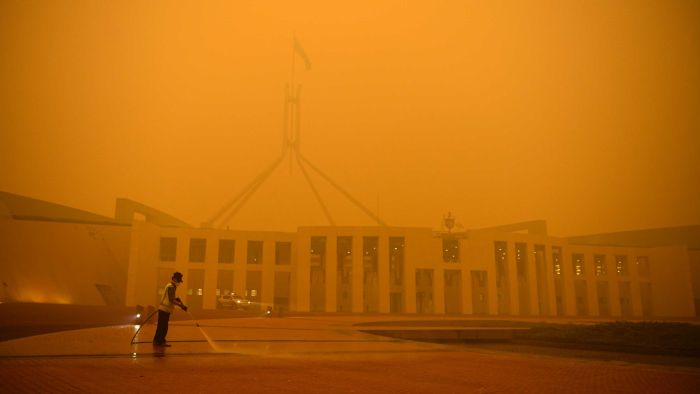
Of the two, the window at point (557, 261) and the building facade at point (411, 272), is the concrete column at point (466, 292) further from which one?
the window at point (557, 261)

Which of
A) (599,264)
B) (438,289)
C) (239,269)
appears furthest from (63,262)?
(599,264)

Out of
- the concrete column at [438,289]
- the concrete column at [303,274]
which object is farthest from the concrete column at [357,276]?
the concrete column at [438,289]

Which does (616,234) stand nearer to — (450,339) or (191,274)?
(191,274)

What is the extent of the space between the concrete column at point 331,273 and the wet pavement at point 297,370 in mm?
29905

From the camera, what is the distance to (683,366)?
28.6ft

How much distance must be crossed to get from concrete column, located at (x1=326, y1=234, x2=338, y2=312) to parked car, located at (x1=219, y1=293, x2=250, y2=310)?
6323 millimetres

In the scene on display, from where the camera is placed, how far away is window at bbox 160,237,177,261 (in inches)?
1750

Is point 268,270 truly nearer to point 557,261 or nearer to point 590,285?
point 557,261

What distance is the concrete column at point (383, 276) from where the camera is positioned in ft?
132

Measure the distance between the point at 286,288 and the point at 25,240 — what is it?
21.6 metres

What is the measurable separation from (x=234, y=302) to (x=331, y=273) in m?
7.81

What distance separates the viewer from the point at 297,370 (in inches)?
280

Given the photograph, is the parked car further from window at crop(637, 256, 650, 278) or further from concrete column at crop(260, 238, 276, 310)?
window at crop(637, 256, 650, 278)

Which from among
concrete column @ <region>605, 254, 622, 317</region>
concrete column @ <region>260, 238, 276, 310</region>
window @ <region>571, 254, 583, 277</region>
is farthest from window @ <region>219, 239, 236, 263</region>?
concrete column @ <region>605, 254, 622, 317</region>
